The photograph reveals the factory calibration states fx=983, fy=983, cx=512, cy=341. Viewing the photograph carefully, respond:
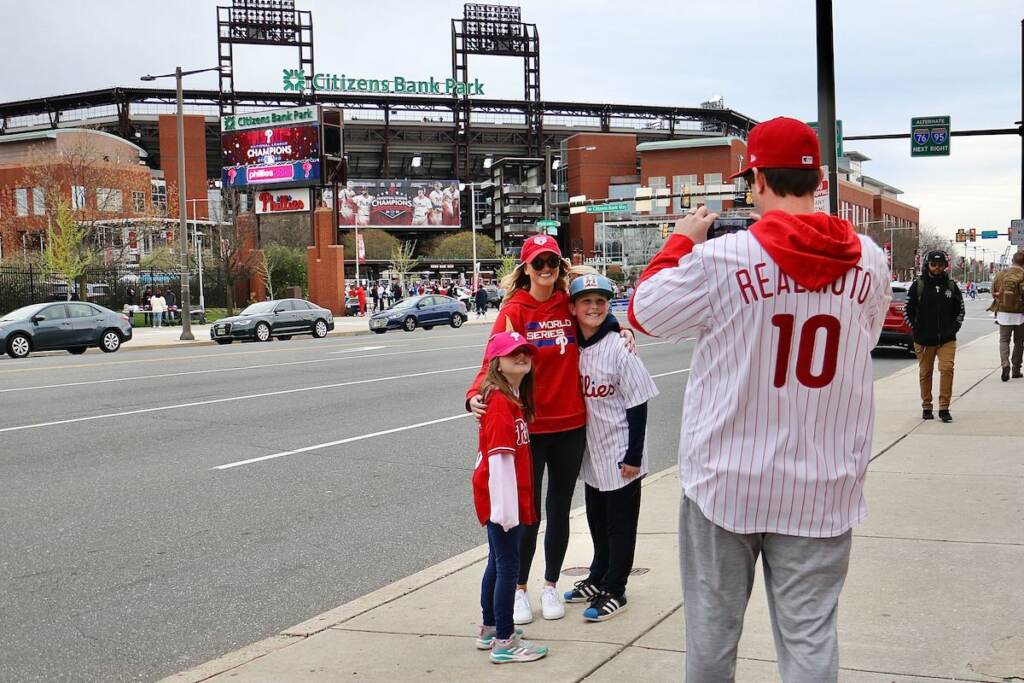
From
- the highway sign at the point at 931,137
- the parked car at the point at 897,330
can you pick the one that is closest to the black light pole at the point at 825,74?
the parked car at the point at 897,330

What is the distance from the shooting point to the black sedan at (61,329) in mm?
24609

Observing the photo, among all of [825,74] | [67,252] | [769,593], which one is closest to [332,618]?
[769,593]

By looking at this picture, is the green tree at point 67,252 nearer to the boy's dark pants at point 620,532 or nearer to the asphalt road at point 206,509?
the asphalt road at point 206,509

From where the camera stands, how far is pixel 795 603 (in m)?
2.64

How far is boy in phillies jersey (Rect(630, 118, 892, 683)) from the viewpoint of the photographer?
2602 millimetres

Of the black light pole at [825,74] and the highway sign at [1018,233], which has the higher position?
the black light pole at [825,74]

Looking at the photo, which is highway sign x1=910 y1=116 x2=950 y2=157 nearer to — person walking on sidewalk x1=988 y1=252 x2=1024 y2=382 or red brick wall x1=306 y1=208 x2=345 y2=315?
person walking on sidewalk x1=988 y1=252 x2=1024 y2=382

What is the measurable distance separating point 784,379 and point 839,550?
49cm

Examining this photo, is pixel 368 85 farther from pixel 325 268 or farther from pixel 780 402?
pixel 780 402

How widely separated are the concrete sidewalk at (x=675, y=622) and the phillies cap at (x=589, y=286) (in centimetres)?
157

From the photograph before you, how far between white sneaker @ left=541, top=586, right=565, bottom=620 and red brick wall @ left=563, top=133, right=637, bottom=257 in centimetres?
11515

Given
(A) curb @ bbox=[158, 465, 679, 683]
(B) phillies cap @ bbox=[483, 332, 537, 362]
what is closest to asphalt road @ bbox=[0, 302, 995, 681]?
(A) curb @ bbox=[158, 465, 679, 683]

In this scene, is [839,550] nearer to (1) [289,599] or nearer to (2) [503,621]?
(2) [503,621]

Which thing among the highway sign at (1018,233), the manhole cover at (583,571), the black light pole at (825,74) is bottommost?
the manhole cover at (583,571)
